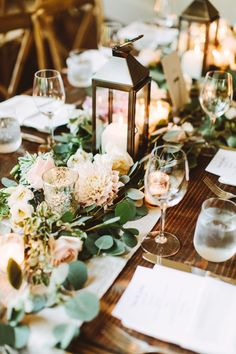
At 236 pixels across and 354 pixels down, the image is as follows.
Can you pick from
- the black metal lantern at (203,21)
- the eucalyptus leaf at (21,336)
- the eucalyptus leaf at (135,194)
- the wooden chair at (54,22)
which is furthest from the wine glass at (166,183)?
the wooden chair at (54,22)

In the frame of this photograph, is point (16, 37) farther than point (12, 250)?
Yes

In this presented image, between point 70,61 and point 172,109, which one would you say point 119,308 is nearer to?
point 172,109

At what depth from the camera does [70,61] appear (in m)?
2.10

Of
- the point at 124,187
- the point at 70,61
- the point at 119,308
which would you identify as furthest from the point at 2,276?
the point at 70,61

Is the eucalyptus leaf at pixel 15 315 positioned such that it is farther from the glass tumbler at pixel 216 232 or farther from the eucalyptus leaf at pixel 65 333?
the glass tumbler at pixel 216 232

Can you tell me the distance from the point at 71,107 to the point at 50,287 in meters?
0.98

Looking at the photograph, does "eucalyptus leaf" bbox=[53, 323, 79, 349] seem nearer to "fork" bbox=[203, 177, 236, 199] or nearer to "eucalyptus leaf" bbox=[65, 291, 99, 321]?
"eucalyptus leaf" bbox=[65, 291, 99, 321]

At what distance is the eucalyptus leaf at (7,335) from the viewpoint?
929 millimetres

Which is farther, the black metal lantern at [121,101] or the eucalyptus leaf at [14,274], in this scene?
the black metal lantern at [121,101]

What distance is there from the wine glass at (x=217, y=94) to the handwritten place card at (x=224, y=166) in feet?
0.43

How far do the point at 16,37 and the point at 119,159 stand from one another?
224 centimetres

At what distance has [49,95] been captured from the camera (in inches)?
63.1

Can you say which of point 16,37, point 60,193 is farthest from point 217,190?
point 16,37

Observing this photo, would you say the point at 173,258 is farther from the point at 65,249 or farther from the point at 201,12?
the point at 201,12
